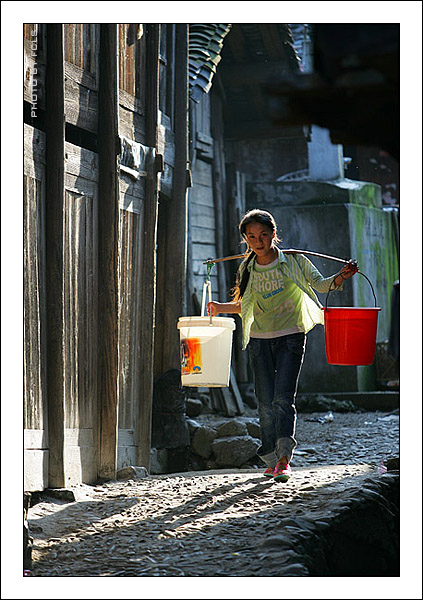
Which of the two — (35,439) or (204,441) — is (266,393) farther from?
(204,441)

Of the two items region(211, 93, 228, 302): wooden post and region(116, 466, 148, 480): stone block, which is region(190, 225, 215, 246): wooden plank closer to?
region(211, 93, 228, 302): wooden post

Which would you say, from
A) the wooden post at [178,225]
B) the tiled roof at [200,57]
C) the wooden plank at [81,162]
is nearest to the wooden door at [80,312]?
the wooden plank at [81,162]

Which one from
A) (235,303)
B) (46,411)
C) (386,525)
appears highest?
(235,303)

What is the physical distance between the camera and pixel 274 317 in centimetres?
459

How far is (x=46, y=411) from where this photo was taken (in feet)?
14.3

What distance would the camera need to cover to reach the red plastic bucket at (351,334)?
420 cm

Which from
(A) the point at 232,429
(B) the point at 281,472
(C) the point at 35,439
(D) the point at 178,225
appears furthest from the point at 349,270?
(A) the point at 232,429

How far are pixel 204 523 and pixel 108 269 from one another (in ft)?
5.96

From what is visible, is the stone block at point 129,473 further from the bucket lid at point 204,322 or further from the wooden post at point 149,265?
the bucket lid at point 204,322

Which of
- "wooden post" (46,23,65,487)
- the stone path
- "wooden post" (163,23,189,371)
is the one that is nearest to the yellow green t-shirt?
the stone path

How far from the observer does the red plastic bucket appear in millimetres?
4195
